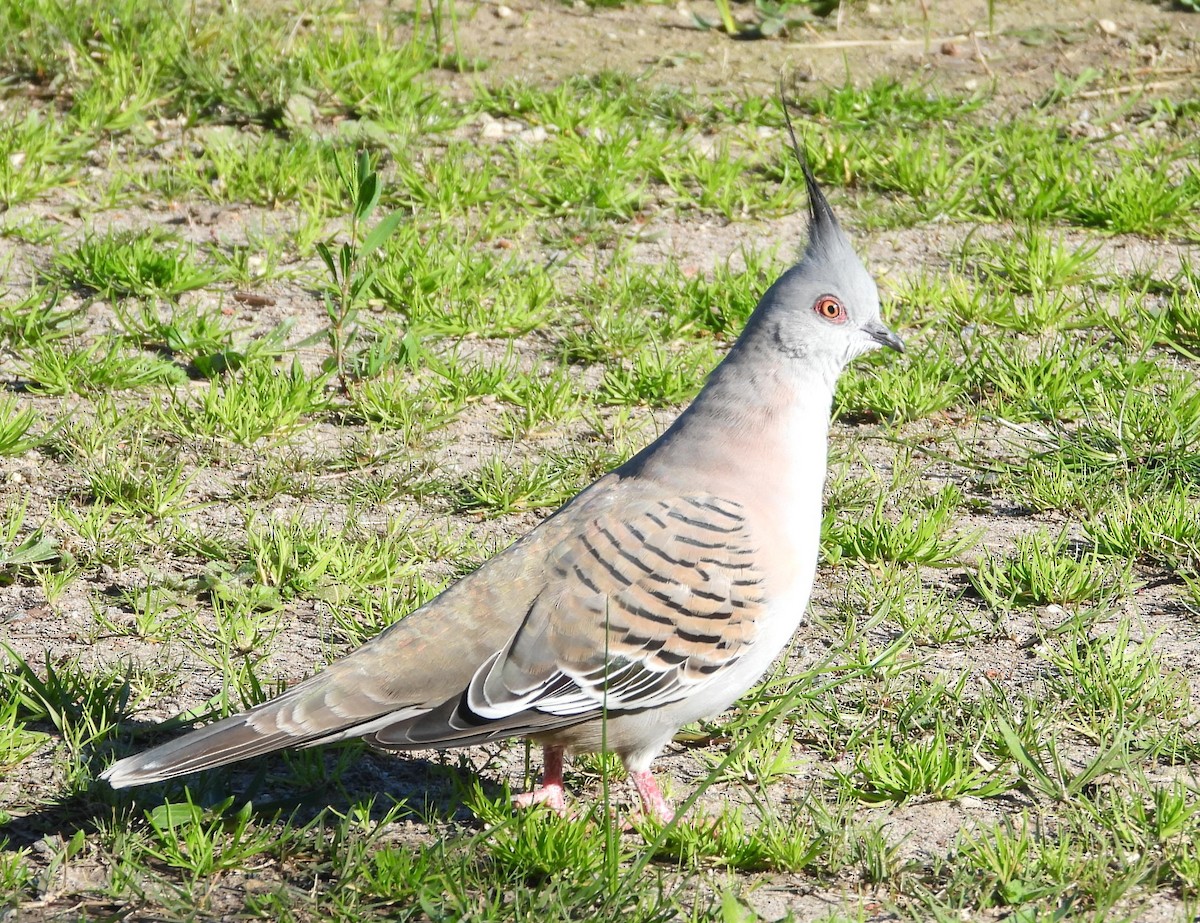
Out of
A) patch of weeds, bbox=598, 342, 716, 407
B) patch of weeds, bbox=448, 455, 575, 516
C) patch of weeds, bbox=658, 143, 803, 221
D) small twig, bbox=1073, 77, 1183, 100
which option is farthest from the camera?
small twig, bbox=1073, 77, 1183, 100

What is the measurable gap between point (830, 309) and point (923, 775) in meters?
1.25

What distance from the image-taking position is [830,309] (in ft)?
13.0

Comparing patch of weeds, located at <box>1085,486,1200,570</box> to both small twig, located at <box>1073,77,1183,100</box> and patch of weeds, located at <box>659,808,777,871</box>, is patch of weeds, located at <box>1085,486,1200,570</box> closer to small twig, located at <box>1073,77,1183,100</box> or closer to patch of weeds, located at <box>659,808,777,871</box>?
patch of weeds, located at <box>659,808,777,871</box>

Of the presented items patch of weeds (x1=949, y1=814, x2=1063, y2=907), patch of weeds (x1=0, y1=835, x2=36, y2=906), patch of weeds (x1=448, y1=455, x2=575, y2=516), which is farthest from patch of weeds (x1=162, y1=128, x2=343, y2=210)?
patch of weeds (x1=949, y1=814, x2=1063, y2=907)

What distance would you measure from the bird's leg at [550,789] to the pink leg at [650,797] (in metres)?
0.19

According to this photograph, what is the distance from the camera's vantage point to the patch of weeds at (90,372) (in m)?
5.46

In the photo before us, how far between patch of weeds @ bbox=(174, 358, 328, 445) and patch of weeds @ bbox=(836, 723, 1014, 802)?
2579 millimetres

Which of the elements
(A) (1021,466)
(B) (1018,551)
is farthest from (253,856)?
(A) (1021,466)

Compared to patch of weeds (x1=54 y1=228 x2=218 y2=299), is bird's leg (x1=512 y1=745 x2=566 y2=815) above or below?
below

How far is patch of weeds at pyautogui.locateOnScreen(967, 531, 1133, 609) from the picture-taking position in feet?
14.7

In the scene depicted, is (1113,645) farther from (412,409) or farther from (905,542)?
(412,409)

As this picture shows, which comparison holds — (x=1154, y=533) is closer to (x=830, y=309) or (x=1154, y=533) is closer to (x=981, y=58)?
(x=830, y=309)

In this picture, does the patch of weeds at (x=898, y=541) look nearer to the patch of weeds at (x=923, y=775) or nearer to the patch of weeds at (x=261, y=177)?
the patch of weeds at (x=923, y=775)

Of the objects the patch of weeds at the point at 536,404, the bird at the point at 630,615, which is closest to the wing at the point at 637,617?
the bird at the point at 630,615
